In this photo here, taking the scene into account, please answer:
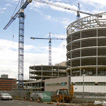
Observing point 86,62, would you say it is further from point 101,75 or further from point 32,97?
point 32,97

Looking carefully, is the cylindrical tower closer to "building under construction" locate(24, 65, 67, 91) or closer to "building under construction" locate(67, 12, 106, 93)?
"building under construction" locate(67, 12, 106, 93)

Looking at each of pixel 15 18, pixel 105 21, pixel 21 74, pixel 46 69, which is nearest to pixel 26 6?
pixel 15 18

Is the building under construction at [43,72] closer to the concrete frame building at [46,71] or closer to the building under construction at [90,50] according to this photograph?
the concrete frame building at [46,71]

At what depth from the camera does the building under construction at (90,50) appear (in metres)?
67.6

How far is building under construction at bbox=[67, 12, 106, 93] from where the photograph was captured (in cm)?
6762

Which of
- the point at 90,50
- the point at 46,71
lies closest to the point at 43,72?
the point at 46,71

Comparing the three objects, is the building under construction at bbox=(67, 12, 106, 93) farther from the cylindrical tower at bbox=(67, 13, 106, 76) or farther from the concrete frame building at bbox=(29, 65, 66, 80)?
the concrete frame building at bbox=(29, 65, 66, 80)

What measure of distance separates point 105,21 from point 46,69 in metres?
70.4

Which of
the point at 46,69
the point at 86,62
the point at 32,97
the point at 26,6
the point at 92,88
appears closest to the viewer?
the point at 32,97

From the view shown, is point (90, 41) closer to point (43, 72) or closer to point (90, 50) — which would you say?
point (90, 50)

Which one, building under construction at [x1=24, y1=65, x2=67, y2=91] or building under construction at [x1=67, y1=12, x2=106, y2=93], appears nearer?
building under construction at [x1=67, y1=12, x2=106, y2=93]

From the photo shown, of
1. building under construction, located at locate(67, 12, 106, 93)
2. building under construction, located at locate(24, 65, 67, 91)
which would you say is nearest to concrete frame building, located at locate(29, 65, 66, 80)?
building under construction, located at locate(24, 65, 67, 91)

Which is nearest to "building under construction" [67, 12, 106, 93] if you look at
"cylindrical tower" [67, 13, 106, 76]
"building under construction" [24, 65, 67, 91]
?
"cylindrical tower" [67, 13, 106, 76]

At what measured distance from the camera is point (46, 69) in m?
135
